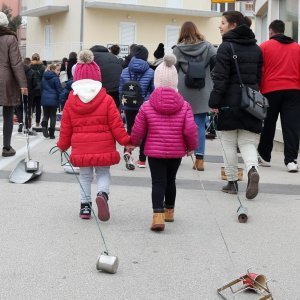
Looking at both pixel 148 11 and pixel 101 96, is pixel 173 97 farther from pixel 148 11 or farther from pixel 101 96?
pixel 148 11

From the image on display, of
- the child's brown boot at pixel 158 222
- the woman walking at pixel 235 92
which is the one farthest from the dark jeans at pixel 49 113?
the child's brown boot at pixel 158 222

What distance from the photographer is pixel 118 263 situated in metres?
4.62

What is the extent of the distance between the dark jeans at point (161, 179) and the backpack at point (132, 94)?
3137mm

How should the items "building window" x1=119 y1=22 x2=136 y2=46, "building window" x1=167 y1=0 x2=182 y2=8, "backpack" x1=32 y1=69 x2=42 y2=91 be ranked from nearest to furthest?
"backpack" x1=32 y1=69 x2=42 y2=91 < "building window" x1=119 y1=22 x2=136 y2=46 < "building window" x1=167 y1=0 x2=182 y2=8

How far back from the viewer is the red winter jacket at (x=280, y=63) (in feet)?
28.9

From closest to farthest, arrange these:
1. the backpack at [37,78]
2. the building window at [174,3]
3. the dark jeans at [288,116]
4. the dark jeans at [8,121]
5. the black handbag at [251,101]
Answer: the black handbag at [251,101] < the dark jeans at [288,116] < the dark jeans at [8,121] < the backpack at [37,78] < the building window at [174,3]

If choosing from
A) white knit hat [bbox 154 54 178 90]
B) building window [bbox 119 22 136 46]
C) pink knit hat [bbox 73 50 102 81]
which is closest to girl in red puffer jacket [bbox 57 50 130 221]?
pink knit hat [bbox 73 50 102 81]

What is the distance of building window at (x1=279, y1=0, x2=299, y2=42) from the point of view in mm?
12202

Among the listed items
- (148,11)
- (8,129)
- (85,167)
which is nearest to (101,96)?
(85,167)

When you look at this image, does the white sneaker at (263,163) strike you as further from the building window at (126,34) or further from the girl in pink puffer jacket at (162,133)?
the building window at (126,34)

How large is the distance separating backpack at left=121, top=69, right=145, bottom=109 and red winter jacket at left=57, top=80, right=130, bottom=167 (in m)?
2.99

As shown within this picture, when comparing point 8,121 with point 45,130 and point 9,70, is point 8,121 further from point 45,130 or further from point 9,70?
point 45,130

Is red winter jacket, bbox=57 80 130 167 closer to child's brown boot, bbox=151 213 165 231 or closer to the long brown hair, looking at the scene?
child's brown boot, bbox=151 213 165 231

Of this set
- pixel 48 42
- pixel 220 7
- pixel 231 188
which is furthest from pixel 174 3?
pixel 231 188
